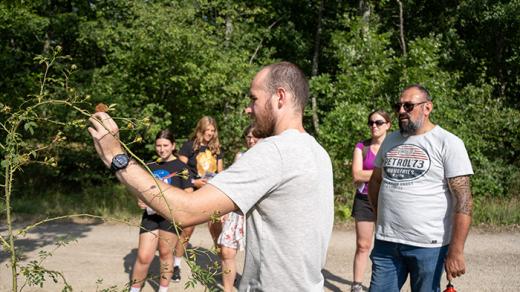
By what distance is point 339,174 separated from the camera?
10000mm

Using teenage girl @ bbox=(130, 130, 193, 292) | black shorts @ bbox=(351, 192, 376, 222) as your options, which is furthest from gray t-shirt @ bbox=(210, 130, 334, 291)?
black shorts @ bbox=(351, 192, 376, 222)

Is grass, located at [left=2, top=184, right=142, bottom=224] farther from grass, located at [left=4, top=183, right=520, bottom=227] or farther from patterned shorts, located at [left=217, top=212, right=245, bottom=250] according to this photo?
patterned shorts, located at [left=217, top=212, right=245, bottom=250]

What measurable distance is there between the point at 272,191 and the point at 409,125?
79.9 inches

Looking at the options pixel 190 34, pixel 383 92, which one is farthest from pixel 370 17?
pixel 190 34

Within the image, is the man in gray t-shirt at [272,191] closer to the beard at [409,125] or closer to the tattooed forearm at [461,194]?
the tattooed forearm at [461,194]

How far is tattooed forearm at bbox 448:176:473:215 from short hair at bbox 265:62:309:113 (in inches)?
69.6

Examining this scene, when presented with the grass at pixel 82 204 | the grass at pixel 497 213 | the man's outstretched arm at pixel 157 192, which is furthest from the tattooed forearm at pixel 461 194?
the grass at pixel 82 204

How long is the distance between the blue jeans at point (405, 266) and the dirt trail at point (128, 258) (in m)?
2.10

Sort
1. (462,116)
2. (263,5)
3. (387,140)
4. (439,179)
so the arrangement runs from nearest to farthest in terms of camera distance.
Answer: (439,179) < (387,140) < (462,116) < (263,5)

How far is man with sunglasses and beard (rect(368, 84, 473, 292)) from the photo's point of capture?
3436 millimetres

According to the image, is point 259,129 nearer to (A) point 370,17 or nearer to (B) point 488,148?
(B) point 488,148

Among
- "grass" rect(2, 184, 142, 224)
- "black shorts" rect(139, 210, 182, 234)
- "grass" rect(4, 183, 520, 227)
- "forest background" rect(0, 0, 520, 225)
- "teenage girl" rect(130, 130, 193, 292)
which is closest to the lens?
"teenage girl" rect(130, 130, 193, 292)

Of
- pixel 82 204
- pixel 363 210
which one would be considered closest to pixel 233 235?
pixel 363 210

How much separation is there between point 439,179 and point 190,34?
8166 millimetres
